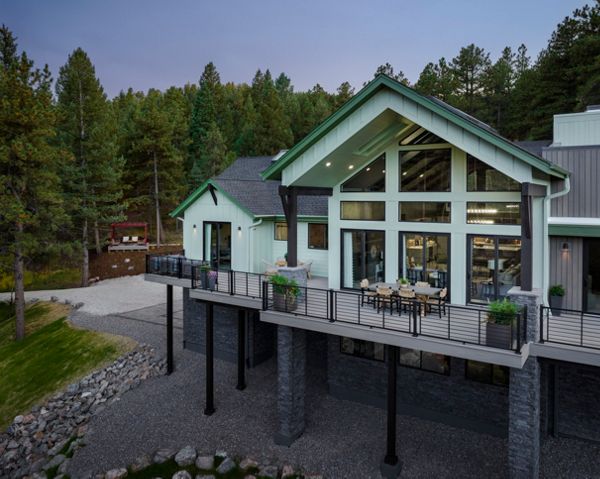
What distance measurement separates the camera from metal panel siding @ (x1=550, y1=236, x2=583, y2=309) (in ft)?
33.3

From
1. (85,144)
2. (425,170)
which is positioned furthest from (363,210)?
(85,144)

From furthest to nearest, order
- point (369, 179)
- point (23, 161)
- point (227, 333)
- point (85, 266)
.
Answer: point (85, 266) → point (23, 161) → point (227, 333) → point (369, 179)

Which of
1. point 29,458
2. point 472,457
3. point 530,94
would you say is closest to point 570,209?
point 472,457

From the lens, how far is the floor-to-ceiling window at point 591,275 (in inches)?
395

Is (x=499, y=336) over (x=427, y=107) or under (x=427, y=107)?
under

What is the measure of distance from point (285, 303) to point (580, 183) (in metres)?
7.87

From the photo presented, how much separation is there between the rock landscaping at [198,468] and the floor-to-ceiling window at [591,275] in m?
7.76

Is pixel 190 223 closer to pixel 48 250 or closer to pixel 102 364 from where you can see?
pixel 102 364

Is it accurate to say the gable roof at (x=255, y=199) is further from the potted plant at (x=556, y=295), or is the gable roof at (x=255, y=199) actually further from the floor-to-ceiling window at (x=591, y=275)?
the floor-to-ceiling window at (x=591, y=275)

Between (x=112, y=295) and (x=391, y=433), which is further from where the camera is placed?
(x=112, y=295)

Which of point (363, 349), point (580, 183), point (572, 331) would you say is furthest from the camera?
point (363, 349)

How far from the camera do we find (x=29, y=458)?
1284 cm

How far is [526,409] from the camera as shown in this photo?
8055mm

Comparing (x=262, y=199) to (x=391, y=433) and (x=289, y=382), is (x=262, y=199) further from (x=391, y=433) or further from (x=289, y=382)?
(x=391, y=433)
